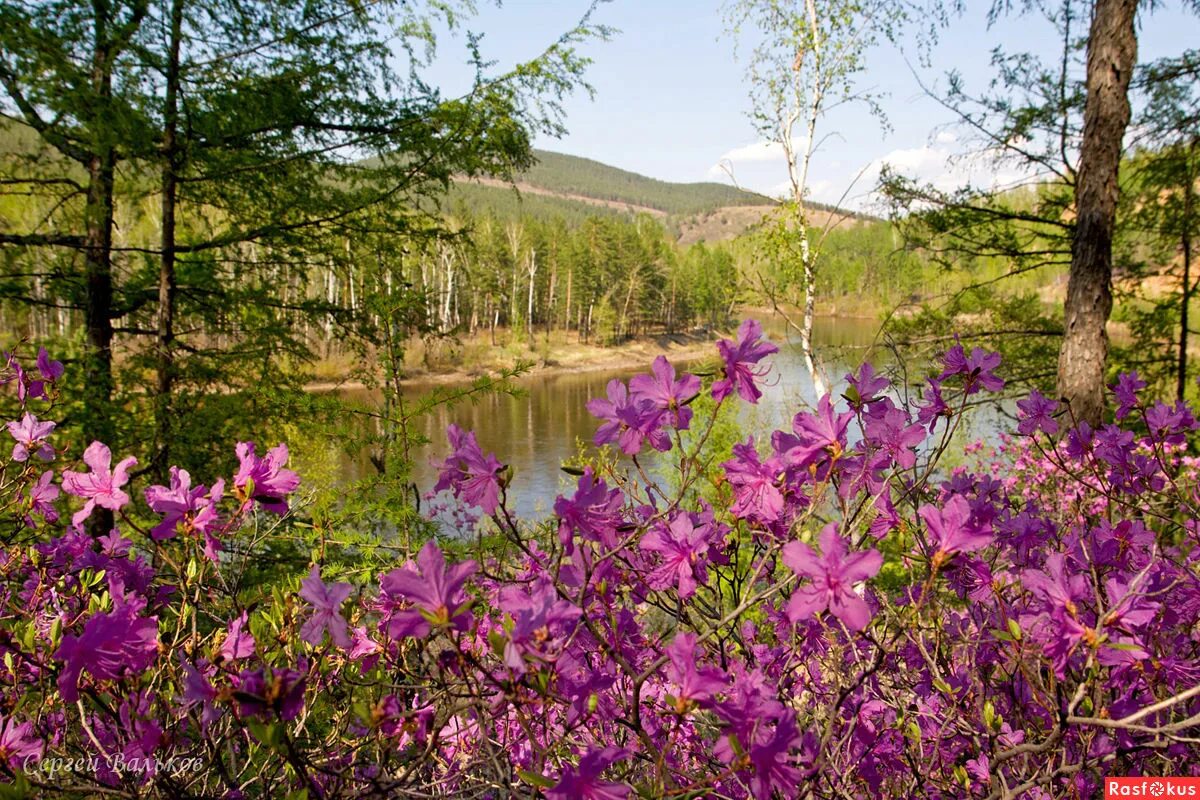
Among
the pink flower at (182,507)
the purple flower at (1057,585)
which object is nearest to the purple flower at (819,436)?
the purple flower at (1057,585)

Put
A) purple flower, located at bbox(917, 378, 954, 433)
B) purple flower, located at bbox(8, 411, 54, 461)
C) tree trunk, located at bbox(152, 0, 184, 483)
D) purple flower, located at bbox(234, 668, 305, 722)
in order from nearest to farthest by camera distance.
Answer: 1. purple flower, located at bbox(234, 668, 305, 722)
2. purple flower, located at bbox(917, 378, 954, 433)
3. purple flower, located at bbox(8, 411, 54, 461)
4. tree trunk, located at bbox(152, 0, 184, 483)

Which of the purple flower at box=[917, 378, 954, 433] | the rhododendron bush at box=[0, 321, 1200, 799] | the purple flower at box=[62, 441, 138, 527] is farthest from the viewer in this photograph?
the purple flower at box=[917, 378, 954, 433]

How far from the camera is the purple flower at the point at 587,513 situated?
0.97 meters

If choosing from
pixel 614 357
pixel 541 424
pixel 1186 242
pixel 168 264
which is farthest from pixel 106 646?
pixel 614 357

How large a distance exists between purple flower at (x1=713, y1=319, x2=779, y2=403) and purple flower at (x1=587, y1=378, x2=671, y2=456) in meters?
0.11

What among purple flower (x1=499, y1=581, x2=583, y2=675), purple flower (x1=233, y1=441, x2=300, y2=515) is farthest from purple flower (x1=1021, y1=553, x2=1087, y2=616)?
purple flower (x1=233, y1=441, x2=300, y2=515)

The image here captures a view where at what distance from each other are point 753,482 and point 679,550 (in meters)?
0.19

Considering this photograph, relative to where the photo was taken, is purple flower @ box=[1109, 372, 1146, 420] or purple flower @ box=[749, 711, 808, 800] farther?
purple flower @ box=[1109, 372, 1146, 420]

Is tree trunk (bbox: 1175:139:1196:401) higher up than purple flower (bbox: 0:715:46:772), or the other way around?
tree trunk (bbox: 1175:139:1196:401)

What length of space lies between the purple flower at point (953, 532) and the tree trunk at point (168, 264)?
3548 millimetres

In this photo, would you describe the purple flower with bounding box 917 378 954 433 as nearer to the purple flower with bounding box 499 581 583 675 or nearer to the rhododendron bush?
the rhododendron bush

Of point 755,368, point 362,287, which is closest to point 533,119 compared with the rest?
point 362,287

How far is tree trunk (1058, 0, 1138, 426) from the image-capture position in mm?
4184

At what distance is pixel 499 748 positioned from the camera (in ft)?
4.10
